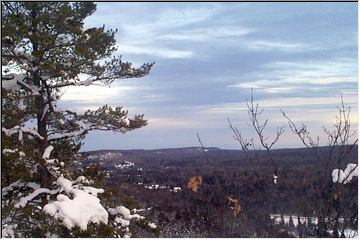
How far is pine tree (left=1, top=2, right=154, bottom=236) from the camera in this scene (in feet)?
21.3

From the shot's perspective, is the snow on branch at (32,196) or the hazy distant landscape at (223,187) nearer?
the hazy distant landscape at (223,187)

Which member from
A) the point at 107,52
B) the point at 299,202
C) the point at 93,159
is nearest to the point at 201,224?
the point at 93,159

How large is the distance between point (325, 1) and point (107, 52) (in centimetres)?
362

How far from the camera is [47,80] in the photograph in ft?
22.7

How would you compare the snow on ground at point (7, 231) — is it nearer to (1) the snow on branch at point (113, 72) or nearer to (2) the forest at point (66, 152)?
(2) the forest at point (66, 152)

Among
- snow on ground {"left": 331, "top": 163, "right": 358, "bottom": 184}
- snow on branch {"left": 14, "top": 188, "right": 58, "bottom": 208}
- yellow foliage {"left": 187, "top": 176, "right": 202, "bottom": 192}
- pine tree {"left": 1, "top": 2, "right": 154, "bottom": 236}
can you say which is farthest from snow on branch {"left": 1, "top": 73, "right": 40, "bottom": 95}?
snow on ground {"left": 331, "top": 163, "right": 358, "bottom": 184}

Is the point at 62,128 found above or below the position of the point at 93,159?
above

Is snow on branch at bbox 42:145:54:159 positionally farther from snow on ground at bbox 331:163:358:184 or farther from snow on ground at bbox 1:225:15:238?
snow on ground at bbox 331:163:358:184

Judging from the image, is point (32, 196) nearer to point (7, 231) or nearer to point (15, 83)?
point (7, 231)

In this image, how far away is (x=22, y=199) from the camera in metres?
6.51

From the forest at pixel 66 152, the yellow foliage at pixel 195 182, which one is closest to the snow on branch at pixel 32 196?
the forest at pixel 66 152

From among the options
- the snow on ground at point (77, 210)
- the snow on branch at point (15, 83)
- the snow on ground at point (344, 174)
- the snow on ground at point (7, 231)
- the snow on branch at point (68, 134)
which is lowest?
the snow on ground at point (7, 231)

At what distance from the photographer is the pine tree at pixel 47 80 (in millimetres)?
6504

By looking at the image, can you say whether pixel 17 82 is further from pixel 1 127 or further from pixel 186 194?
pixel 186 194
